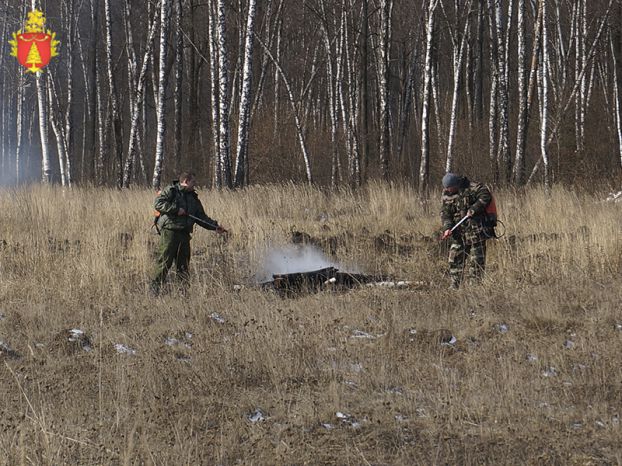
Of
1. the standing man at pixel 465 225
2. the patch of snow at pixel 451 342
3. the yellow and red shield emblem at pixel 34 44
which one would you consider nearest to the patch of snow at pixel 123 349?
the patch of snow at pixel 451 342

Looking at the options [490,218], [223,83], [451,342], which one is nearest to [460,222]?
[490,218]

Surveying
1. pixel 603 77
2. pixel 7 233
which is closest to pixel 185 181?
pixel 7 233

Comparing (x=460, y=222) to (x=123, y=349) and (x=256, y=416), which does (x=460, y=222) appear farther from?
(x=256, y=416)

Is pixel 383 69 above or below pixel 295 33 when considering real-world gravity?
below

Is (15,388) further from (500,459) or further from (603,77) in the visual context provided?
(603,77)

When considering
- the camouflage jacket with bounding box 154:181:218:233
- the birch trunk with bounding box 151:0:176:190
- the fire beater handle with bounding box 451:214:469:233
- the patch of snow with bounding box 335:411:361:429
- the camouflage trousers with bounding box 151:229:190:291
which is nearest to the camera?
the patch of snow with bounding box 335:411:361:429

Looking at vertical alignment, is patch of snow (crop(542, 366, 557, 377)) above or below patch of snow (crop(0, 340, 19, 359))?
below

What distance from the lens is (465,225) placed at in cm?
869

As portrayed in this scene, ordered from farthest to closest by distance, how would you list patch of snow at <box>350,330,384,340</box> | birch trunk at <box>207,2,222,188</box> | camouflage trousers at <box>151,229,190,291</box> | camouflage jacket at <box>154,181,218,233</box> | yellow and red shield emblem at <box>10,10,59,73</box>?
1. yellow and red shield emblem at <box>10,10,59,73</box>
2. birch trunk at <box>207,2,222,188</box>
3. camouflage trousers at <box>151,229,190,291</box>
4. camouflage jacket at <box>154,181,218,233</box>
5. patch of snow at <box>350,330,384,340</box>

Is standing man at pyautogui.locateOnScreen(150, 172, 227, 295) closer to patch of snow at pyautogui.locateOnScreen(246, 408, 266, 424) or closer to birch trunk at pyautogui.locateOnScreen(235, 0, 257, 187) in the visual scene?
patch of snow at pyautogui.locateOnScreen(246, 408, 266, 424)

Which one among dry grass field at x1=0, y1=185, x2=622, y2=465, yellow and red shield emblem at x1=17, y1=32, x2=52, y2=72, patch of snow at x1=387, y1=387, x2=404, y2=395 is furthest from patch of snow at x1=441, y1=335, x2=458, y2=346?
yellow and red shield emblem at x1=17, y1=32, x2=52, y2=72

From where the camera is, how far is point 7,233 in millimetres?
11180

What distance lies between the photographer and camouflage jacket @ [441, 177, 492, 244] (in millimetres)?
8570

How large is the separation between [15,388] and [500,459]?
349 centimetres
